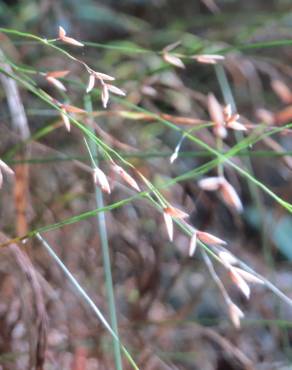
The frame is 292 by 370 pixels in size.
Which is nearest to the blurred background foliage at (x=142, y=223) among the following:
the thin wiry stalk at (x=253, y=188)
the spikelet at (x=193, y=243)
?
the thin wiry stalk at (x=253, y=188)

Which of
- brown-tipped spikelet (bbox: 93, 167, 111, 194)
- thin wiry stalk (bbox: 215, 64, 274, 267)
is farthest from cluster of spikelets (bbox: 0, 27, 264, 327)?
thin wiry stalk (bbox: 215, 64, 274, 267)

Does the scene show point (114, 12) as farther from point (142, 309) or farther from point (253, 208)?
point (142, 309)

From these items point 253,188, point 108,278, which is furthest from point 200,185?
point 253,188

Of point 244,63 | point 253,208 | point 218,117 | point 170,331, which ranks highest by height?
point 218,117

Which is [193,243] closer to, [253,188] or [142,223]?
[142,223]

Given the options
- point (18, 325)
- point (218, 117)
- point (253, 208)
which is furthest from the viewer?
point (253, 208)

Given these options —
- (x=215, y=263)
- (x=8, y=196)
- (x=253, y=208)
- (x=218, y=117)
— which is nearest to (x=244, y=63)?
(x=253, y=208)

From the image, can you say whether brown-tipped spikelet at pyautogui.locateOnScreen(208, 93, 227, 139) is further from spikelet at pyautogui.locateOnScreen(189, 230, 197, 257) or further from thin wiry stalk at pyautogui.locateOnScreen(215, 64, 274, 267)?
thin wiry stalk at pyautogui.locateOnScreen(215, 64, 274, 267)

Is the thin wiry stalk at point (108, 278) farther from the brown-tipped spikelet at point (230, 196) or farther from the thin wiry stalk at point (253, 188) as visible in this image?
the thin wiry stalk at point (253, 188)
